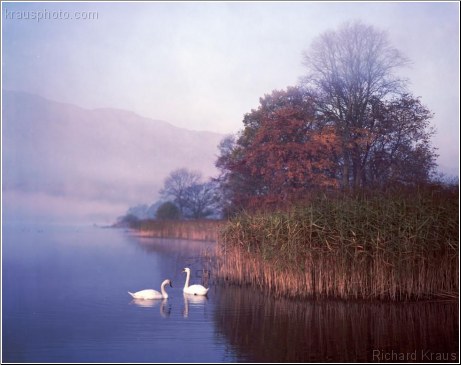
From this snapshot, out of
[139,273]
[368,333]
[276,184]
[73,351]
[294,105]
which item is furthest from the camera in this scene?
[294,105]

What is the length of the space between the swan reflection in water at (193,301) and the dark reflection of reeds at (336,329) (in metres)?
0.52

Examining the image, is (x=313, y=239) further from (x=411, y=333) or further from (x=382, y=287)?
(x=411, y=333)

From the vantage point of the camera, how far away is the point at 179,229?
1640 inches

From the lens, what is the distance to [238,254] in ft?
53.0

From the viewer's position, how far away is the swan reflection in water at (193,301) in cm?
1326

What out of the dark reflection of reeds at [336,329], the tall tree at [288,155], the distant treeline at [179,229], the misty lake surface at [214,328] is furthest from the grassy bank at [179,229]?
the dark reflection of reeds at [336,329]

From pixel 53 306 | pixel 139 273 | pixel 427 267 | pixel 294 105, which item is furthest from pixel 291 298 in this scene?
pixel 294 105

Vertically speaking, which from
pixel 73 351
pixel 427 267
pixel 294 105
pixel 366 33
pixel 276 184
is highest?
pixel 366 33

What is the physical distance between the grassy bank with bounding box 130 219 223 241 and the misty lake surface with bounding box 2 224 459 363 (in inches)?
667

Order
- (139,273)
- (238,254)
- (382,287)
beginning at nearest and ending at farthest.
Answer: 1. (382,287)
2. (238,254)
3. (139,273)

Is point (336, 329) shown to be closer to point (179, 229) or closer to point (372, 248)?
point (372, 248)

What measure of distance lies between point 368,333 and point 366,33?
735 inches

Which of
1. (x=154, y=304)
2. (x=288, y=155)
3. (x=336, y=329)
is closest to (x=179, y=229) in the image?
(x=288, y=155)

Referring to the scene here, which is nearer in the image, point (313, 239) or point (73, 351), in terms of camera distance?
point (73, 351)
